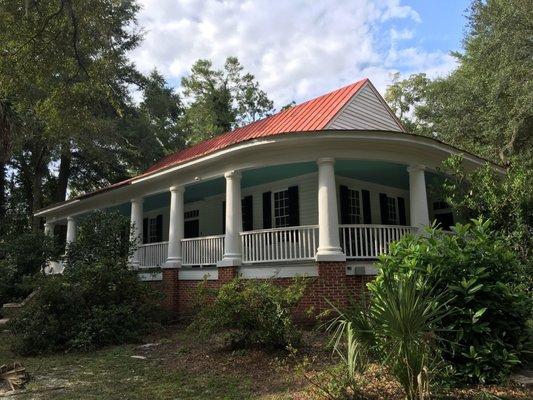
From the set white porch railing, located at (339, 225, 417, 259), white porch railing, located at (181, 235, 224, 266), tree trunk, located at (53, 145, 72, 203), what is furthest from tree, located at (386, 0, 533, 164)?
tree trunk, located at (53, 145, 72, 203)

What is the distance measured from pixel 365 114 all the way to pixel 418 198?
3.73 meters

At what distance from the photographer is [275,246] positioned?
11609mm

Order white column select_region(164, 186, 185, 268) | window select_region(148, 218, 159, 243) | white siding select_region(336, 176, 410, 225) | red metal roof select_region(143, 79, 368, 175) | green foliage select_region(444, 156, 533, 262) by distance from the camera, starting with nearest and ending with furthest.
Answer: green foliage select_region(444, 156, 533, 262)
red metal roof select_region(143, 79, 368, 175)
white column select_region(164, 186, 185, 268)
white siding select_region(336, 176, 410, 225)
window select_region(148, 218, 159, 243)

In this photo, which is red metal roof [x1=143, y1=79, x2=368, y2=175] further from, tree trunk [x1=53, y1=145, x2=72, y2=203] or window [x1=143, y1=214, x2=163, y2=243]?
tree trunk [x1=53, y1=145, x2=72, y2=203]

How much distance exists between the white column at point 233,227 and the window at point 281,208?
262cm

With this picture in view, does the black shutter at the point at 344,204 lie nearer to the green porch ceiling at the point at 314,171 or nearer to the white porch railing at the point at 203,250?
the green porch ceiling at the point at 314,171

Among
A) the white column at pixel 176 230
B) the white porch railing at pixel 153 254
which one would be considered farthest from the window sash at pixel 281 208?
the white porch railing at pixel 153 254

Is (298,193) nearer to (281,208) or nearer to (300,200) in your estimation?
(300,200)

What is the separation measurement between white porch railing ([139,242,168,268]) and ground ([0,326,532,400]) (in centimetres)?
565

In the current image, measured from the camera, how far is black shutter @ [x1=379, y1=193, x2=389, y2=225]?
51.3 ft

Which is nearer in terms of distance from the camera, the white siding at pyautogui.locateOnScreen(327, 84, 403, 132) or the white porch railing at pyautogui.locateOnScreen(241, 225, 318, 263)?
the white porch railing at pyautogui.locateOnScreen(241, 225, 318, 263)

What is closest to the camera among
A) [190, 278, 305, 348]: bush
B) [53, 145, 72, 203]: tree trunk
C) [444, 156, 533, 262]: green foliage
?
[190, 278, 305, 348]: bush

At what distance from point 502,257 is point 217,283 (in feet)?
25.3

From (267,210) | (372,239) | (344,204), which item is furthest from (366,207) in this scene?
(372,239)
